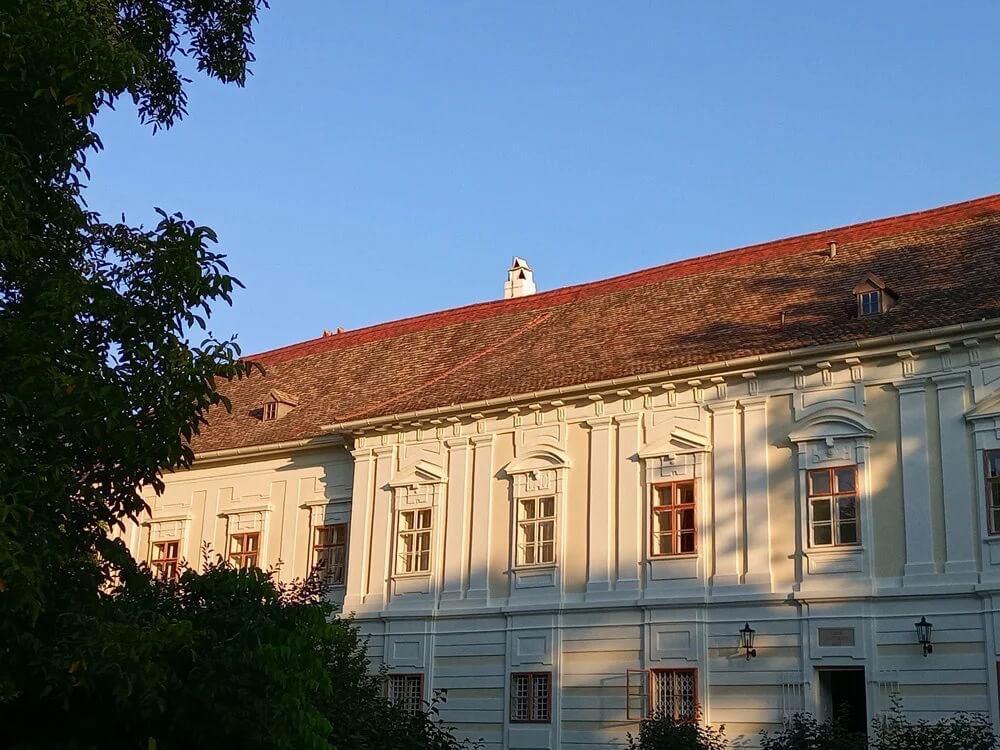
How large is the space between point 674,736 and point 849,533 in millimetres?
4216

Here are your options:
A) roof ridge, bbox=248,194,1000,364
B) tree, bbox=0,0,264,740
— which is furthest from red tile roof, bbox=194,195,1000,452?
tree, bbox=0,0,264,740

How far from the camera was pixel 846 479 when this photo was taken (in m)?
19.7

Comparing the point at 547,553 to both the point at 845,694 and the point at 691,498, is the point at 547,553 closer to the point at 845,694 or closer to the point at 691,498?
the point at 691,498

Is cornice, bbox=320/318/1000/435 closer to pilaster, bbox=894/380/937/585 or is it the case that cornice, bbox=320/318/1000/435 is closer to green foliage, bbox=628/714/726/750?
pilaster, bbox=894/380/937/585

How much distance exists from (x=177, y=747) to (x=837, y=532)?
477 inches

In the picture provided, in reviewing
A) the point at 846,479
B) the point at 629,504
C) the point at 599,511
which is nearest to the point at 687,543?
the point at 629,504

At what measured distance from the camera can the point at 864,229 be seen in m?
24.8

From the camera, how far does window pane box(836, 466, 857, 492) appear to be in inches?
774

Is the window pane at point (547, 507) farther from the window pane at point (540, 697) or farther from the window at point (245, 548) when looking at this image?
the window at point (245, 548)

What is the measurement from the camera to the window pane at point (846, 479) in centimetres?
1967

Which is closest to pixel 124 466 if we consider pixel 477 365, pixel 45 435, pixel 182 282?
pixel 45 435

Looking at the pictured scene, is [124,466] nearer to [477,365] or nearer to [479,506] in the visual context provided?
[479,506]

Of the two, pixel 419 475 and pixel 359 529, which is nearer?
pixel 419 475

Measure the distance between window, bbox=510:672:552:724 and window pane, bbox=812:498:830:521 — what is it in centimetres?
538
